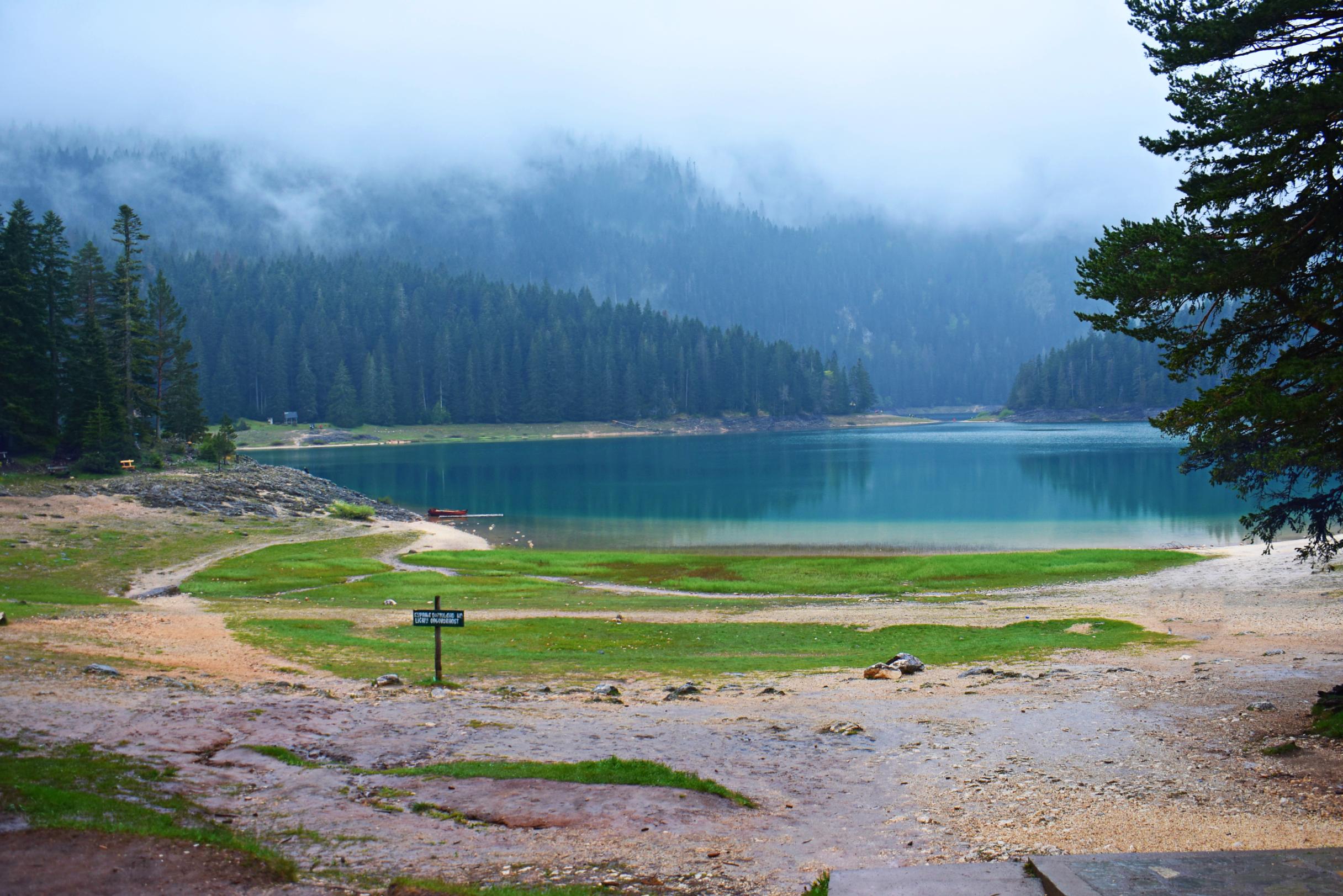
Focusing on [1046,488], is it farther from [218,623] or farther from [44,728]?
[44,728]

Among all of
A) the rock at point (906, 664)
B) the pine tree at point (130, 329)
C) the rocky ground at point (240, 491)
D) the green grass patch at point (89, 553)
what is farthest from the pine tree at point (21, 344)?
the rock at point (906, 664)

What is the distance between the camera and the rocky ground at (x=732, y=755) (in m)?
8.97

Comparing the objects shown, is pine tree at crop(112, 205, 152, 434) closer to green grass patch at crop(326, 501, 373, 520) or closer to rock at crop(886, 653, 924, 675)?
green grass patch at crop(326, 501, 373, 520)

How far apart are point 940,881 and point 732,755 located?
222 inches

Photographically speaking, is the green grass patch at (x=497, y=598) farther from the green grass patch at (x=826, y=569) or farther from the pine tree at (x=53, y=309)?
the pine tree at (x=53, y=309)

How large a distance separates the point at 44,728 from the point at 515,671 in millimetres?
9834

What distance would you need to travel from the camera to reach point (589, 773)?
11.2 metres

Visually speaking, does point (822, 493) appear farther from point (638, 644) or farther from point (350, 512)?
point (638, 644)

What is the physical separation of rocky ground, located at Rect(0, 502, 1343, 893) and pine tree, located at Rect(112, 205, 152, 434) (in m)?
52.9

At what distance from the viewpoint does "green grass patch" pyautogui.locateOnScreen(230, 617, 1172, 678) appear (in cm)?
2089

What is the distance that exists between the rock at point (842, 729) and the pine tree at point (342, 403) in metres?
170

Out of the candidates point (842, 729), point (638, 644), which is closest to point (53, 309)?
point (638, 644)

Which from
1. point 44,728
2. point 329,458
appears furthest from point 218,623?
point 329,458

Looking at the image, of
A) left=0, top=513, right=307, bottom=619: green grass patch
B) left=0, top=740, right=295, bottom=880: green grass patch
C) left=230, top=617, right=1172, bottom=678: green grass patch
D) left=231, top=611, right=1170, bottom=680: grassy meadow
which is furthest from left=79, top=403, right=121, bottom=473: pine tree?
left=0, top=740, right=295, bottom=880: green grass patch
